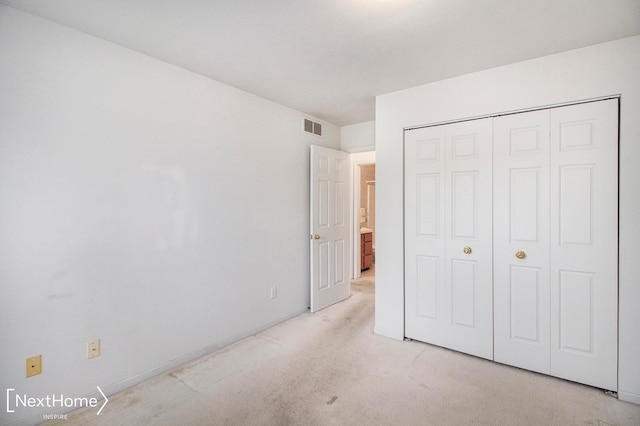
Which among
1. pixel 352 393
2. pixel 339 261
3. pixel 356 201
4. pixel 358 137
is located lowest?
pixel 352 393

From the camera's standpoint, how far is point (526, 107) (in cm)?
237

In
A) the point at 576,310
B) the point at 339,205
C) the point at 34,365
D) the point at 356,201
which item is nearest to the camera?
the point at 34,365

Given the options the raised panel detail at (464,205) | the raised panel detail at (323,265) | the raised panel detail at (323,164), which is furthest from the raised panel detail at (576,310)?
the raised panel detail at (323,164)

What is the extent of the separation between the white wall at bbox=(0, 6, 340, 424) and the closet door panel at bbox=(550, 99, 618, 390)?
2628 mm

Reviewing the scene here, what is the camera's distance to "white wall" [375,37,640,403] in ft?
6.62

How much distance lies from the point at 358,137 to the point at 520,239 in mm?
2485

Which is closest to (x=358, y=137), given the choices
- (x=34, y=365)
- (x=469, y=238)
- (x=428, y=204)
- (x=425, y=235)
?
(x=428, y=204)

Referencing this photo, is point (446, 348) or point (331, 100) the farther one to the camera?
point (331, 100)

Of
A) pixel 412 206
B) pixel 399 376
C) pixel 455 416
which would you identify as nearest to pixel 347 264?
pixel 412 206

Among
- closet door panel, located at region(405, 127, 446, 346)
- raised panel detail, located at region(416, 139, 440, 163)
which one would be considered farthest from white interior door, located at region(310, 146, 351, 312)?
raised panel detail, located at region(416, 139, 440, 163)

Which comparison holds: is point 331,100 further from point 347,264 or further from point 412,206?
point 347,264

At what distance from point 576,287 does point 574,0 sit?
1.90m

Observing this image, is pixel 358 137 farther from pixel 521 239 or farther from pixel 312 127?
pixel 521 239

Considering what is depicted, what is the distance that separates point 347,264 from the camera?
14.0 feet
